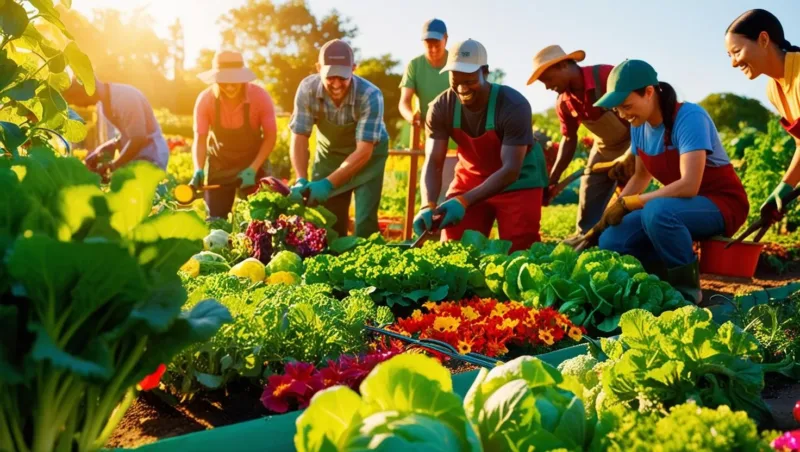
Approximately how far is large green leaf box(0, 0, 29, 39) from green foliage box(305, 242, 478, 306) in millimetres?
1953

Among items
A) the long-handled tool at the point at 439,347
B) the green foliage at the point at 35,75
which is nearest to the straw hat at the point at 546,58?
the long-handled tool at the point at 439,347

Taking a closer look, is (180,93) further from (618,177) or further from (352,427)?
(352,427)

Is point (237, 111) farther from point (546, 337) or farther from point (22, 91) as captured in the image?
point (22, 91)

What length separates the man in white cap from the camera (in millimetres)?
4770

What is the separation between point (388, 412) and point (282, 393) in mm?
802

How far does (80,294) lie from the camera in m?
1.21

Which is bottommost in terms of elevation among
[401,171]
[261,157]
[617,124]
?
[401,171]

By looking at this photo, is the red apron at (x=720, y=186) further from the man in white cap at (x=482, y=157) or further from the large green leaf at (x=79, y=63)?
the large green leaf at (x=79, y=63)

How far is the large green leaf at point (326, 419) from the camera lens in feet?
4.44

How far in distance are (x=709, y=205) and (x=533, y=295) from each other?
1603 mm

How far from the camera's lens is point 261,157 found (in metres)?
6.39

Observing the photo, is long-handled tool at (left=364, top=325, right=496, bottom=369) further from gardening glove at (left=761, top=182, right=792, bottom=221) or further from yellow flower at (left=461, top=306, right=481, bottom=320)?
gardening glove at (left=761, top=182, right=792, bottom=221)

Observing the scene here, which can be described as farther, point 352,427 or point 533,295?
point 533,295

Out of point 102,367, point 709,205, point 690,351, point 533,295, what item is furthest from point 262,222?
point 102,367
